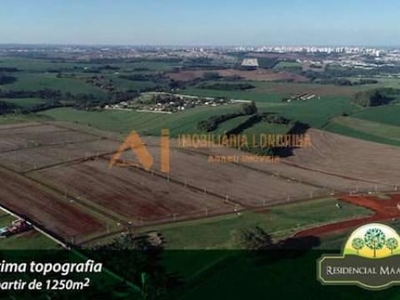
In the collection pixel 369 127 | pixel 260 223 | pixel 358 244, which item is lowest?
pixel 260 223

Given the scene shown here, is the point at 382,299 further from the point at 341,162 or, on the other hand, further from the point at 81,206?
the point at 341,162

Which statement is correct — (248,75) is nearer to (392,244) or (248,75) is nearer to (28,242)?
(28,242)

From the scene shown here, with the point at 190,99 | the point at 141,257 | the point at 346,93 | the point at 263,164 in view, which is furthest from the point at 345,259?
the point at 346,93

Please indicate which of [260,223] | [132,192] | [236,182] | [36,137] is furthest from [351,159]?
[36,137]

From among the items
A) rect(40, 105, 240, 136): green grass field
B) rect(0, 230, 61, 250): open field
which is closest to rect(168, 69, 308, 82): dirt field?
rect(40, 105, 240, 136): green grass field

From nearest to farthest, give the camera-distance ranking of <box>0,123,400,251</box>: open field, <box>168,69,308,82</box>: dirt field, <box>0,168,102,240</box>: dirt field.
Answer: <box>0,168,102,240</box>: dirt field < <box>0,123,400,251</box>: open field < <box>168,69,308,82</box>: dirt field

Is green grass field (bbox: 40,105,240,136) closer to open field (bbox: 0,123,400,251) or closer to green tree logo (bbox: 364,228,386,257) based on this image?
open field (bbox: 0,123,400,251)
